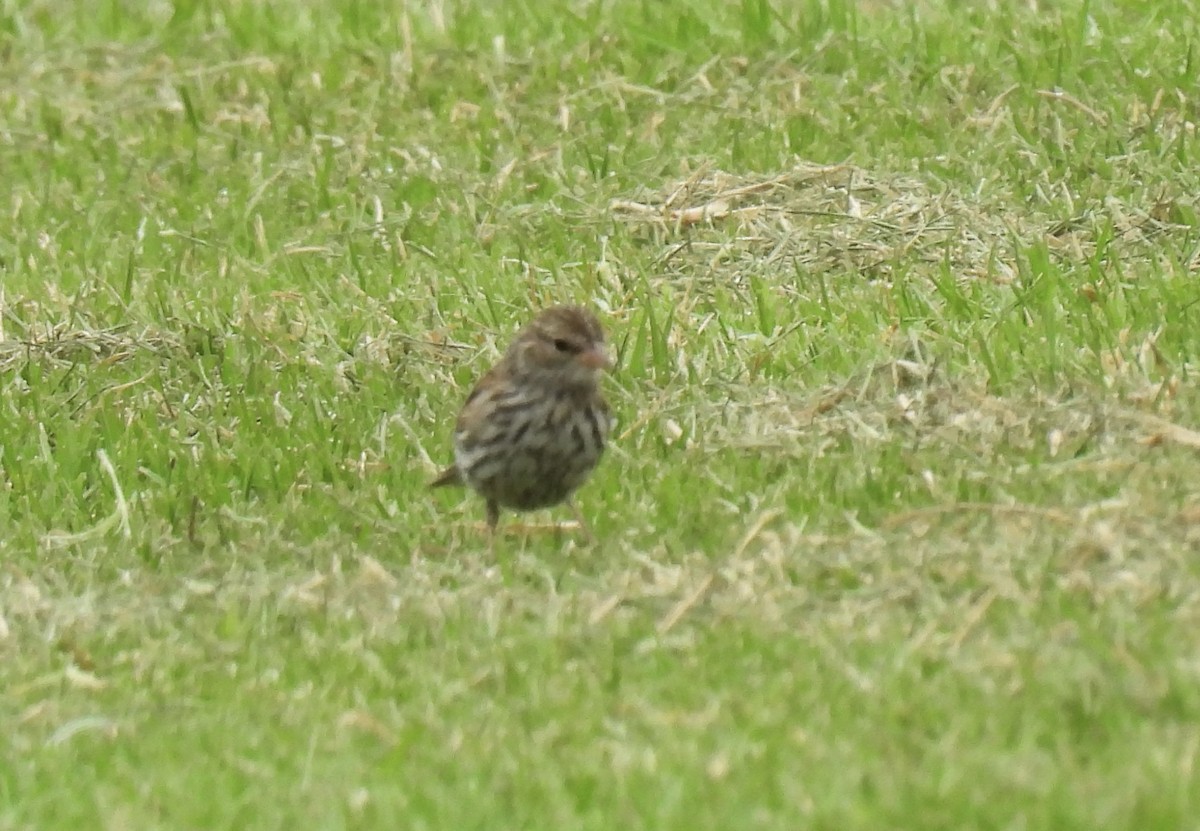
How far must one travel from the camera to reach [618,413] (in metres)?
8.81

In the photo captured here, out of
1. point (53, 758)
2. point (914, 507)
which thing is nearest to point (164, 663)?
point (53, 758)

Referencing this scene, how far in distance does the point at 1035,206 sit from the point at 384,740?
4924mm

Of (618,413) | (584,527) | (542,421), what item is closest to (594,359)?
(542,421)

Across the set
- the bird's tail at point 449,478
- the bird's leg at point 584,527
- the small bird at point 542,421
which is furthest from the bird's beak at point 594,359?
the bird's tail at point 449,478

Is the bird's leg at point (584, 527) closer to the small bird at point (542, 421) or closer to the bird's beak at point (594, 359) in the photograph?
the small bird at point (542, 421)

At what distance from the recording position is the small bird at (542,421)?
7.78 m

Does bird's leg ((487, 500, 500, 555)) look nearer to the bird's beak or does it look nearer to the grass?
the grass

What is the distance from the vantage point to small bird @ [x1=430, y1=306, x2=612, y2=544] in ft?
25.5

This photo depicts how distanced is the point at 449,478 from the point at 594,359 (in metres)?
0.69

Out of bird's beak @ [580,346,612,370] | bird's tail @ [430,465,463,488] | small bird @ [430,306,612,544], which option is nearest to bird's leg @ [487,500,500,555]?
small bird @ [430,306,612,544]

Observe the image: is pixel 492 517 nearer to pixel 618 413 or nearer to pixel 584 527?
pixel 584 527

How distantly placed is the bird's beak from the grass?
0.43m

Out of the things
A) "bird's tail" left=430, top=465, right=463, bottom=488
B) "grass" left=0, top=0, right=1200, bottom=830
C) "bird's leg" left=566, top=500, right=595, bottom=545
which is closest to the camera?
"grass" left=0, top=0, right=1200, bottom=830

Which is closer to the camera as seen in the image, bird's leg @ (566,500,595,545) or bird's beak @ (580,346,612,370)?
bird's leg @ (566,500,595,545)
